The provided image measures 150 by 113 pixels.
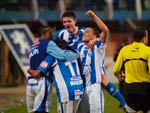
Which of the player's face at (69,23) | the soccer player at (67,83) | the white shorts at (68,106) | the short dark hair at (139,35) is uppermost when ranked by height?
the player's face at (69,23)

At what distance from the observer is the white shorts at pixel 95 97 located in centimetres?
1048

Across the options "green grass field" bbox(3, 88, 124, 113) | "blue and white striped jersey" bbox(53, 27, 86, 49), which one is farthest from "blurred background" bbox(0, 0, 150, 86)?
"blue and white striped jersey" bbox(53, 27, 86, 49)

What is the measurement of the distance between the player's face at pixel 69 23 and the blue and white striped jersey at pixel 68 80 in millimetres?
748

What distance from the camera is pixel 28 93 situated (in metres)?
11.5

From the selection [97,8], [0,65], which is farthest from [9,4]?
[0,65]

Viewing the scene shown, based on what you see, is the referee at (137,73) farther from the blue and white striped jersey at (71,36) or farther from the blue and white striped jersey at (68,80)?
the blue and white striped jersey at (68,80)

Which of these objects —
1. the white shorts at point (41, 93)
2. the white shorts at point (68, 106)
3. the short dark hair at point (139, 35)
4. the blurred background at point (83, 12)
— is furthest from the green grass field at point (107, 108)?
the blurred background at point (83, 12)

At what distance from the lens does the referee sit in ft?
33.2

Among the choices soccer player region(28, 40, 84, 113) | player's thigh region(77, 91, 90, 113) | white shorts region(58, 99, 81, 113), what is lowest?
player's thigh region(77, 91, 90, 113)

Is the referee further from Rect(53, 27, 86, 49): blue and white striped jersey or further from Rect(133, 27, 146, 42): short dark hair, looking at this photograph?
Rect(53, 27, 86, 49): blue and white striped jersey

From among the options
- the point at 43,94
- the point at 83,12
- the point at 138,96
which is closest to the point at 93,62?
the point at 138,96

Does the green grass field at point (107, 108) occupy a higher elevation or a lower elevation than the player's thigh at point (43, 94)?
lower

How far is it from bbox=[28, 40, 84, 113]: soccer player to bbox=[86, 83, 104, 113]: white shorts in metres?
1.13

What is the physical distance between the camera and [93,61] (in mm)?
10555
